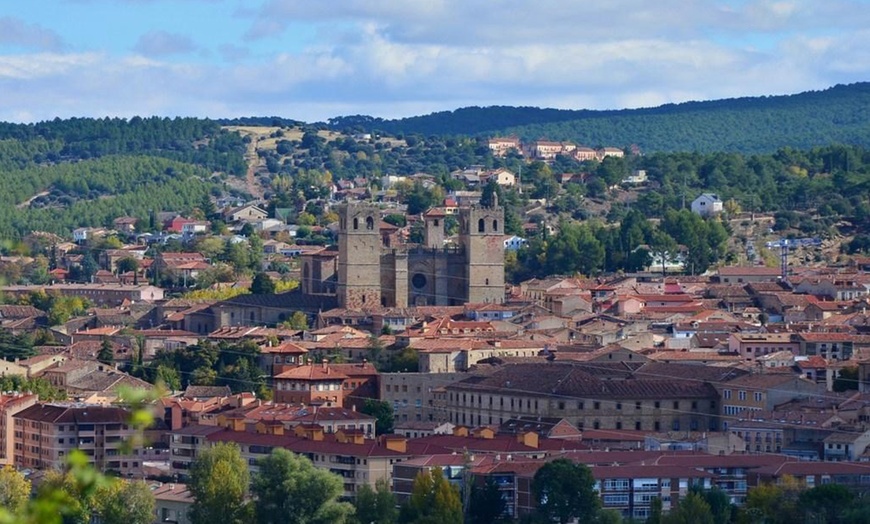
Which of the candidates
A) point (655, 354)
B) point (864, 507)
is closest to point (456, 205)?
point (655, 354)

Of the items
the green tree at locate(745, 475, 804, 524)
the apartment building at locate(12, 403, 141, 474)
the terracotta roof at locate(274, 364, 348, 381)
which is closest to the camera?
the green tree at locate(745, 475, 804, 524)

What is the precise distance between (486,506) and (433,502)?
4.08 feet

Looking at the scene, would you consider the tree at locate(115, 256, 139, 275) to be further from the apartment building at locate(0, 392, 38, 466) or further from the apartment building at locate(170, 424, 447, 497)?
the apartment building at locate(170, 424, 447, 497)

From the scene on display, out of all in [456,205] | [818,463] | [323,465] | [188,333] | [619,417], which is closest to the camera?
[818,463]

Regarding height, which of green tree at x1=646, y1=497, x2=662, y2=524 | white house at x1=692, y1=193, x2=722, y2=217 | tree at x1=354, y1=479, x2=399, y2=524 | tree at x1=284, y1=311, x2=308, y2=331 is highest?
white house at x1=692, y1=193, x2=722, y2=217

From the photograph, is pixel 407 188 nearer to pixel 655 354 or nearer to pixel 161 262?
pixel 161 262

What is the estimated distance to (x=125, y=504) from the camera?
45281 mm

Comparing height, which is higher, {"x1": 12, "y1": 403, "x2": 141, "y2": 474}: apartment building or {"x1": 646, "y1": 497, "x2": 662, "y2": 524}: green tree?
{"x1": 646, "y1": 497, "x2": 662, "y2": 524}: green tree

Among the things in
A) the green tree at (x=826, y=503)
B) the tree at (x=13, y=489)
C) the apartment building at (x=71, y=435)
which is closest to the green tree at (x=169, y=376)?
the apartment building at (x=71, y=435)

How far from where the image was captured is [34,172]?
165 metres

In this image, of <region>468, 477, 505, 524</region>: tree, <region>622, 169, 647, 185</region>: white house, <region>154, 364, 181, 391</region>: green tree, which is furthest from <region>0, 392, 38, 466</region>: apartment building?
<region>622, 169, 647, 185</region>: white house

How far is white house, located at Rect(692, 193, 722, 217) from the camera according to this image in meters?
104

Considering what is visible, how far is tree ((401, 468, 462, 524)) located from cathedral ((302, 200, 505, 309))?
32.6 meters

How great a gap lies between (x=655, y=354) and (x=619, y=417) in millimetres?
9301
